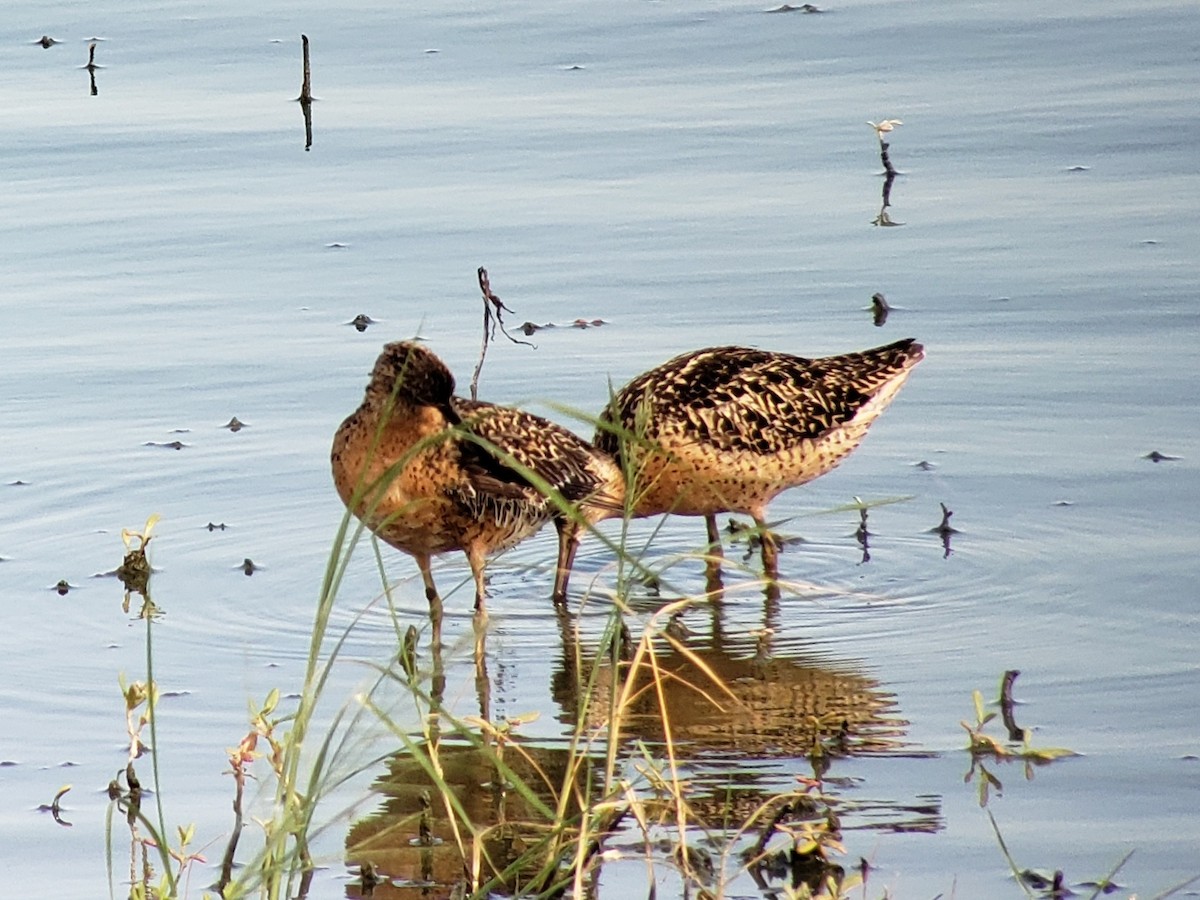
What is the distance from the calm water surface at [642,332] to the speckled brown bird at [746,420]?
203mm

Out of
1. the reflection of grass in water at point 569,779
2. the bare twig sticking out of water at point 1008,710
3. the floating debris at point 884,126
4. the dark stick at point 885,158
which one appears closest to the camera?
the reflection of grass in water at point 569,779

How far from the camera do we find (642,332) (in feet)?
30.7

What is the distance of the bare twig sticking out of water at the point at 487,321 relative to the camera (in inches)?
310

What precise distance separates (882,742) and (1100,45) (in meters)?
7.07

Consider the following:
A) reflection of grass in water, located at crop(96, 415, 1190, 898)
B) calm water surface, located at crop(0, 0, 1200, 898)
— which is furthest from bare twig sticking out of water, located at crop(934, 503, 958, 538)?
reflection of grass in water, located at crop(96, 415, 1190, 898)

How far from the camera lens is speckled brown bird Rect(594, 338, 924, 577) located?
8.18 m

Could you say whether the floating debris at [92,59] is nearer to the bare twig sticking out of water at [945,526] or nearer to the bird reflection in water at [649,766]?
the bird reflection in water at [649,766]

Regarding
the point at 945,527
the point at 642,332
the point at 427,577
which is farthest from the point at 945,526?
the point at 642,332

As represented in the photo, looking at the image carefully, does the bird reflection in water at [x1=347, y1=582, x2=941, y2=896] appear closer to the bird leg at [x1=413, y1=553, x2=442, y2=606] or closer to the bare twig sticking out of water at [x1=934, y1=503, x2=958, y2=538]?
the bird leg at [x1=413, y1=553, x2=442, y2=606]

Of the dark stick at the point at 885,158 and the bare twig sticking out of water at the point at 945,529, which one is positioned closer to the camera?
the bare twig sticking out of water at the point at 945,529

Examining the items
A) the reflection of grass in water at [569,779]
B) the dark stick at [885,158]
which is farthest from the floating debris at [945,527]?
the dark stick at [885,158]

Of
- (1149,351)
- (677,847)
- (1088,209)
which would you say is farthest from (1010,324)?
(677,847)

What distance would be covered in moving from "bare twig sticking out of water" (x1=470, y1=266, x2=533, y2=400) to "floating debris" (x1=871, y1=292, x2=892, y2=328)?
1329 mm

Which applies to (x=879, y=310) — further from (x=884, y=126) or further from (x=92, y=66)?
(x=92, y=66)
